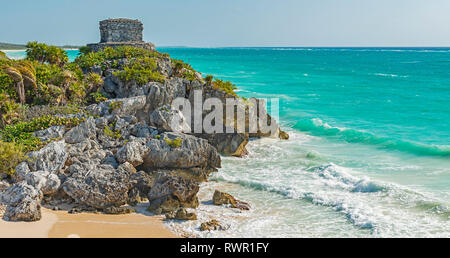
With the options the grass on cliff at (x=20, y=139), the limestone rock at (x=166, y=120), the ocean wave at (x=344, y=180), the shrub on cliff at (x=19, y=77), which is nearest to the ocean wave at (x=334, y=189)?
the ocean wave at (x=344, y=180)

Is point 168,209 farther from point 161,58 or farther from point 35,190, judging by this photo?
point 161,58

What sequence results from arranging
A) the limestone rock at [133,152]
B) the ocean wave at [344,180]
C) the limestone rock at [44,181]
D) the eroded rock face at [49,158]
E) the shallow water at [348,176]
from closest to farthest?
1. the shallow water at [348,176]
2. the limestone rock at [44,181]
3. the eroded rock face at [49,158]
4. the limestone rock at [133,152]
5. the ocean wave at [344,180]

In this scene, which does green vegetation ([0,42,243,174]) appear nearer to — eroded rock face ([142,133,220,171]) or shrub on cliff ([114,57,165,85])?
shrub on cliff ([114,57,165,85])

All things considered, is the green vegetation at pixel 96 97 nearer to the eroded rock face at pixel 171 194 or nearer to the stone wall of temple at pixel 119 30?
the eroded rock face at pixel 171 194

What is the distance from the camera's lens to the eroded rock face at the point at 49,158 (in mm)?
13891

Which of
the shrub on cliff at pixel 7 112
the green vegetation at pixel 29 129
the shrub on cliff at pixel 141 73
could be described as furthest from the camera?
the shrub on cliff at pixel 141 73

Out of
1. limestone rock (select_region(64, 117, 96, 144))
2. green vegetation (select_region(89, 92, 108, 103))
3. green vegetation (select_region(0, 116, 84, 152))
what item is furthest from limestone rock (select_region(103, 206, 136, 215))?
green vegetation (select_region(89, 92, 108, 103))

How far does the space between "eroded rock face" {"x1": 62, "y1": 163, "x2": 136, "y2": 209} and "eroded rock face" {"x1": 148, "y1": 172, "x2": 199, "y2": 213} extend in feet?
3.49

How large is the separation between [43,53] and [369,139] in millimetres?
19707

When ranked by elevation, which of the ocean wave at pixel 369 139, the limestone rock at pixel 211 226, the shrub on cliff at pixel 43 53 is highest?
the shrub on cliff at pixel 43 53

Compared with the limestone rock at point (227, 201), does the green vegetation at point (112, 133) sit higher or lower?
higher

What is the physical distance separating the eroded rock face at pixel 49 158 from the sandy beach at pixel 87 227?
6.22ft

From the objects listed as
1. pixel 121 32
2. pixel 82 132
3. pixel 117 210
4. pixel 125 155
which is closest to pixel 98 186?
pixel 117 210

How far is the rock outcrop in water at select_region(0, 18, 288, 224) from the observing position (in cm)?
1293
